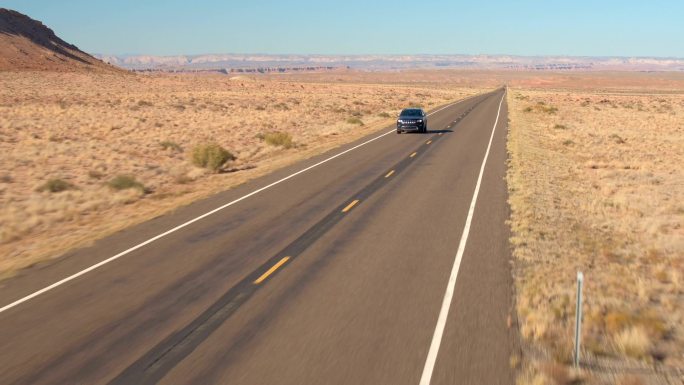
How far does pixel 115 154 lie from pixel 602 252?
24553mm

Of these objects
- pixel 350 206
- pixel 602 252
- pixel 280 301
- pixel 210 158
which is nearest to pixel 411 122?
pixel 210 158

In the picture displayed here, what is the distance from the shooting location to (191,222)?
15.3 meters

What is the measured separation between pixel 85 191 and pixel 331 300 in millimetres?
14370

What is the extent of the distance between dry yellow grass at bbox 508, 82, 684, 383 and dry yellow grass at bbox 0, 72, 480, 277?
9.81 meters

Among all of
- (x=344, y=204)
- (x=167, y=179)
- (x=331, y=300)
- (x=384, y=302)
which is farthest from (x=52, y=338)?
(x=167, y=179)

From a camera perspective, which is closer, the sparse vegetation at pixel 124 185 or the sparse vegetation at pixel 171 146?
the sparse vegetation at pixel 124 185

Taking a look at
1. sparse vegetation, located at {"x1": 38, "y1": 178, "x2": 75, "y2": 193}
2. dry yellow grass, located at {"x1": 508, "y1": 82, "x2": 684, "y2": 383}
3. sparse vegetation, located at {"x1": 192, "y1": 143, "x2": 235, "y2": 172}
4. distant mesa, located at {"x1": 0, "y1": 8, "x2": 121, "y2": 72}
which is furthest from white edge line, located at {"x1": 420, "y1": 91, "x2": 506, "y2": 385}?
distant mesa, located at {"x1": 0, "y1": 8, "x2": 121, "y2": 72}

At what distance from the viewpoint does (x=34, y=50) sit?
433ft

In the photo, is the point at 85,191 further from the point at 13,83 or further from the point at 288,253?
the point at 13,83

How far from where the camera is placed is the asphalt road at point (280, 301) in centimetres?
722

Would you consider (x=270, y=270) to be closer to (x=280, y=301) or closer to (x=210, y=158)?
(x=280, y=301)

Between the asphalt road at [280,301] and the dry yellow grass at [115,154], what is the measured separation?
241 centimetres

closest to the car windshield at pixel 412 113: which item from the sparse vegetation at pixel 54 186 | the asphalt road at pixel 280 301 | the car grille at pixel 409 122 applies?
the car grille at pixel 409 122

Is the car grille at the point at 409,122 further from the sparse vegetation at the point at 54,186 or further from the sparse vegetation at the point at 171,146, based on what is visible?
the sparse vegetation at the point at 54,186
